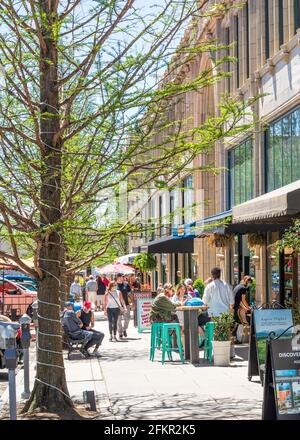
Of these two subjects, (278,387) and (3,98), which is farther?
(3,98)

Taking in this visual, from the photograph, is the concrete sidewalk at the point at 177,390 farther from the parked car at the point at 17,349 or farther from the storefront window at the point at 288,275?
the storefront window at the point at 288,275

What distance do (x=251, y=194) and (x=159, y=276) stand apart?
30.1m

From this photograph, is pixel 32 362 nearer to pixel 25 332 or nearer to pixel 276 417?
pixel 25 332

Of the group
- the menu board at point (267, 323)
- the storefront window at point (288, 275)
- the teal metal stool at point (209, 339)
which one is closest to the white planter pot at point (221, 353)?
the teal metal stool at point (209, 339)

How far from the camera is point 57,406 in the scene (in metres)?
10.9

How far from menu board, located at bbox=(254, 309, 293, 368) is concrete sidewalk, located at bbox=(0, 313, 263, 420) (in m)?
0.64

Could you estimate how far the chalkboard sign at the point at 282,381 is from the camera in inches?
360

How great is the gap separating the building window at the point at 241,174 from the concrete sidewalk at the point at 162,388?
906cm

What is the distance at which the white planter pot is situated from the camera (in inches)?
621

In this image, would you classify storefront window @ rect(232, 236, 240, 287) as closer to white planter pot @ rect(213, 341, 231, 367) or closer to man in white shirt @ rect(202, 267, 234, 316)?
man in white shirt @ rect(202, 267, 234, 316)

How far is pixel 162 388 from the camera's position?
13.2 m

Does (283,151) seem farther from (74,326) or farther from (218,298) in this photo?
(74,326)


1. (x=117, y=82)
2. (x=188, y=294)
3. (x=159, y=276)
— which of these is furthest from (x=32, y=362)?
(x=159, y=276)

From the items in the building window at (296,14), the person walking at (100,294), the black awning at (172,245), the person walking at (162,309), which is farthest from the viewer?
the person walking at (100,294)
